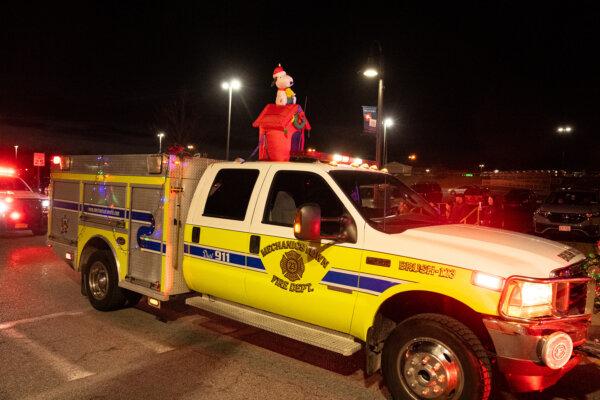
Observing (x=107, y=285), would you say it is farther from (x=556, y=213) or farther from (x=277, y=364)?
(x=556, y=213)

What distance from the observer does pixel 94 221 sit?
629 cm

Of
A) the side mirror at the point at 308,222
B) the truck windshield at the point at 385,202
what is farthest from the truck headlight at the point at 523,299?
the side mirror at the point at 308,222

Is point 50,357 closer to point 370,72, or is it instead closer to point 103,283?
point 103,283

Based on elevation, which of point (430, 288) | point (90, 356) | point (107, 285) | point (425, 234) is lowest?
point (90, 356)

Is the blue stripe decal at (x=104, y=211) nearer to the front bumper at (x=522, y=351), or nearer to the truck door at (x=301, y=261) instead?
the truck door at (x=301, y=261)

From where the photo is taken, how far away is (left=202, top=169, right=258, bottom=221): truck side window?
4.81 metres

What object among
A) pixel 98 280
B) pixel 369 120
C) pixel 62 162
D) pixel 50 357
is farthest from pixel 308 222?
pixel 369 120

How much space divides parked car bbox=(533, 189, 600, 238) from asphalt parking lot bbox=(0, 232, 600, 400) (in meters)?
8.98

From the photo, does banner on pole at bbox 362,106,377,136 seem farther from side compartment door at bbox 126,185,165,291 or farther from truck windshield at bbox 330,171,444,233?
side compartment door at bbox 126,185,165,291

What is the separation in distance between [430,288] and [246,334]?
2.71 metres

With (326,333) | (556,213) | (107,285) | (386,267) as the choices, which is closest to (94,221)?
(107,285)

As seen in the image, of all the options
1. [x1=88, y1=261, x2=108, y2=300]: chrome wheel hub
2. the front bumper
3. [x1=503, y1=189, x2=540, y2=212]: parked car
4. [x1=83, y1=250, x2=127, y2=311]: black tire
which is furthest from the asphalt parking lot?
[x1=503, y1=189, x2=540, y2=212]: parked car

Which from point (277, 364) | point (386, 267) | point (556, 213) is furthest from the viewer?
point (556, 213)

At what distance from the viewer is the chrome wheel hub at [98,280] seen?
6207 millimetres
